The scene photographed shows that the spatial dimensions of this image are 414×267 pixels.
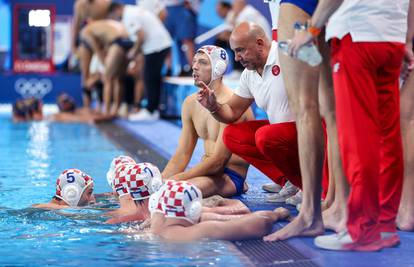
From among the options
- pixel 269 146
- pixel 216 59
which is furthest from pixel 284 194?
pixel 216 59

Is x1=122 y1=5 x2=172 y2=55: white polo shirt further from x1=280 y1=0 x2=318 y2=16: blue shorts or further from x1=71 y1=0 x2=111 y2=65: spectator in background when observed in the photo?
x1=280 y1=0 x2=318 y2=16: blue shorts

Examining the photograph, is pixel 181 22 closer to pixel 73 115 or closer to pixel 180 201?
pixel 73 115

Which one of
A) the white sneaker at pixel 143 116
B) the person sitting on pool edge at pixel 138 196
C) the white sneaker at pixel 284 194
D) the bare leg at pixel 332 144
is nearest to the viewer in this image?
the bare leg at pixel 332 144

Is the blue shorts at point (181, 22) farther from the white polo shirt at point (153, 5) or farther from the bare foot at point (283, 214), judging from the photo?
the bare foot at point (283, 214)

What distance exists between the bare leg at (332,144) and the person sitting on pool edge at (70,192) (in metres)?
1.44

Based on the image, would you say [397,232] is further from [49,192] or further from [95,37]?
[95,37]

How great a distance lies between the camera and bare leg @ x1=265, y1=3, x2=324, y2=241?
362 cm

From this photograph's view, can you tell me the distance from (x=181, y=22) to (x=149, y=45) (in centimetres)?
96

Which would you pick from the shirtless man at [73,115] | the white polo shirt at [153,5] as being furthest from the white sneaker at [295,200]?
the white polo shirt at [153,5]

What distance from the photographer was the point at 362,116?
3324 millimetres

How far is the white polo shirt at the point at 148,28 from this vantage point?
37.4ft

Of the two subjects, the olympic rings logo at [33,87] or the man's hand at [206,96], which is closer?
the man's hand at [206,96]

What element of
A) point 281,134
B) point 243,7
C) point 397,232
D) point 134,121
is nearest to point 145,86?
point 134,121

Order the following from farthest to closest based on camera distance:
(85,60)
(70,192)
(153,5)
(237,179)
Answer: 1. (85,60)
2. (153,5)
3. (237,179)
4. (70,192)
